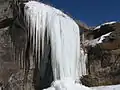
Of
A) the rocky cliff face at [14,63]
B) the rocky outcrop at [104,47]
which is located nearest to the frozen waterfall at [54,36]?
the rocky cliff face at [14,63]

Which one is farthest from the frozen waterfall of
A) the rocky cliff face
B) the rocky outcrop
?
the rocky outcrop

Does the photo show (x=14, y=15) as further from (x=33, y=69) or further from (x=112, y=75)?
(x=112, y=75)

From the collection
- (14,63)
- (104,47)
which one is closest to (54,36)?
(14,63)

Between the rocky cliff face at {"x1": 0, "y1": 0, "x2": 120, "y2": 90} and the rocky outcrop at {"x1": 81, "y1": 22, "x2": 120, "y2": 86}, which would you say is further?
the rocky outcrop at {"x1": 81, "y1": 22, "x2": 120, "y2": 86}

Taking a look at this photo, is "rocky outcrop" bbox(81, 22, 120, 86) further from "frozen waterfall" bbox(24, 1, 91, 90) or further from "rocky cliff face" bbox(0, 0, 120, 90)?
"frozen waterfall" bbox(24, 1, 91, 90)

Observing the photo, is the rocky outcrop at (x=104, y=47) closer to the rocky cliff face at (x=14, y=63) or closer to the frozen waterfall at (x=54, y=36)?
the rocky cliff face at (x=14, y=63)

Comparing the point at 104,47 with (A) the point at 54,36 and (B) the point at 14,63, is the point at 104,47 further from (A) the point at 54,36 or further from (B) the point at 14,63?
(B) the point at 14,63

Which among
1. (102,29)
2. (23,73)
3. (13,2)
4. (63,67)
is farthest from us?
(102,29)

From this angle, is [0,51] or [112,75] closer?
[112,75]

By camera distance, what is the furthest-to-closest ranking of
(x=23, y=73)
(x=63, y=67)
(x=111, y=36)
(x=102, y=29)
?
(x=102, y=29) < (x=111, y=36) < (x=23, y=73) < (x=63, y=67)

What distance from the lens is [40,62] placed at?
12055mm

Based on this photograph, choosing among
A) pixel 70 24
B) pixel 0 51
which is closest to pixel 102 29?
pixel 70 24

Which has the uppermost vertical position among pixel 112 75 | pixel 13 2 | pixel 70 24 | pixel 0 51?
pixel 13 2

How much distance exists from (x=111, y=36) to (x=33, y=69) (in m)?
7.10
